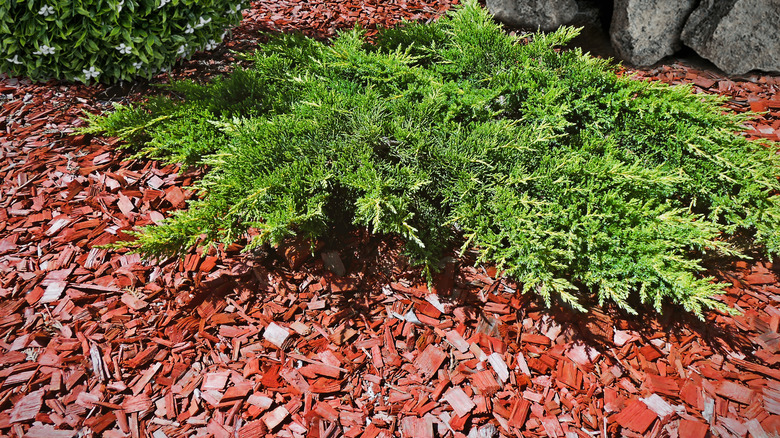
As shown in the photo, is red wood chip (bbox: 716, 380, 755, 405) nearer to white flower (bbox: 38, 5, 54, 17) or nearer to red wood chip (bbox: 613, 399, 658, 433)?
red wood chip (bbox: 613, 399, 658, 433)

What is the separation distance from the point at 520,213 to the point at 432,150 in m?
0.61

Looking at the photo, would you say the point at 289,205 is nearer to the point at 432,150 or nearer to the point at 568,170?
the point at 432,150

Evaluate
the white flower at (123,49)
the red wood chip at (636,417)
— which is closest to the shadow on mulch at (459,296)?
the red wood chip at (636,417)

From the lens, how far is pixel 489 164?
267cm

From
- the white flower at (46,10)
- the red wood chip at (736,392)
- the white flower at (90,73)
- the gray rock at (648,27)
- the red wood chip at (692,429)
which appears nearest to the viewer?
the red wood chip at (692,429)

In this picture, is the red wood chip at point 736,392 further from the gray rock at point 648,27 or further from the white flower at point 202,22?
the white flower at point 202,22

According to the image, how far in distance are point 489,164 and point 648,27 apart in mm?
2876

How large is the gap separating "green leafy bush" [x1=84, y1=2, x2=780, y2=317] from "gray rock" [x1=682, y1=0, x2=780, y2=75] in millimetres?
1422

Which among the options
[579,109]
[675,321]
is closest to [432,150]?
[579,109]

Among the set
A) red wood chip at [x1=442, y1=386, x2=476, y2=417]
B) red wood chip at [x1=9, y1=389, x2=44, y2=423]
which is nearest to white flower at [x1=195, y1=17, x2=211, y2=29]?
red wood chip at [x1=9, y1=389, x2=44, y2=423]

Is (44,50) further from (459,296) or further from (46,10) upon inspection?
(459,296)

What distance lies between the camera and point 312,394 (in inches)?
90.0

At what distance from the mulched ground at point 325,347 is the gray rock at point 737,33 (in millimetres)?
2272

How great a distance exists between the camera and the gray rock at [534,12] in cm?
481
